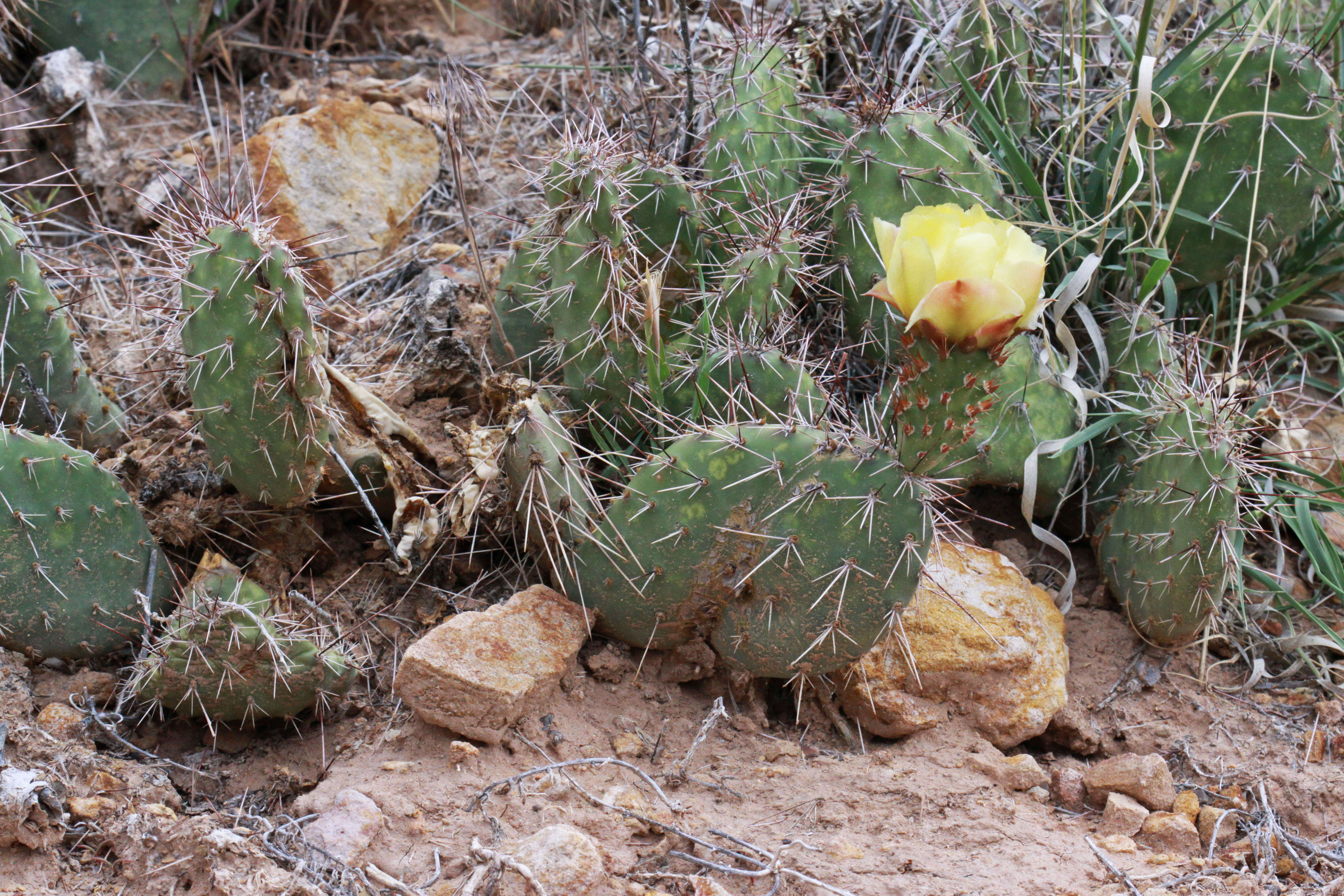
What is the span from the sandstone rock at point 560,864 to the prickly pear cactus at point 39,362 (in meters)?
1.38

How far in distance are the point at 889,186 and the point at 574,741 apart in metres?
1.39

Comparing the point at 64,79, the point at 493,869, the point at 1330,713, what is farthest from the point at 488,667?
the point at 64,79

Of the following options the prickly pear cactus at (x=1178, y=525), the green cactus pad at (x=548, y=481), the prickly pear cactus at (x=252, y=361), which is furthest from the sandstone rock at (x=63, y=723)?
the prickly pear cactus at (x=1178, y=525)

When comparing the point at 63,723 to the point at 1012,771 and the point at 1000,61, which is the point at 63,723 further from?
the point at 1000,61

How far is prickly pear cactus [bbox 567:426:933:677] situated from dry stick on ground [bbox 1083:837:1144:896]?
48 cm

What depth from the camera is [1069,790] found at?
1965mm

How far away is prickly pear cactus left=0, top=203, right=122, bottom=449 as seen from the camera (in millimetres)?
2170

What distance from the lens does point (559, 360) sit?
7.67 feet

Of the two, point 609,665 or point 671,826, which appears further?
point 609,665

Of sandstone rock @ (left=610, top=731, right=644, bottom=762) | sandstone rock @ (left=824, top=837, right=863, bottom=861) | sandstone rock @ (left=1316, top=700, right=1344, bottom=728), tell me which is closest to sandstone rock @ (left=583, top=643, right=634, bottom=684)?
sandstone rock @ (left=610, top=731, right=644, bottom=762)

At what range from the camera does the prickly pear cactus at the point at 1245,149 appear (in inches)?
102

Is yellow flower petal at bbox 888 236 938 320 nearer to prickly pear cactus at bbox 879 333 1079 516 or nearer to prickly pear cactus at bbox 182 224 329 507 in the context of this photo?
prickly pear cactus at bbox 879 333 1079 516

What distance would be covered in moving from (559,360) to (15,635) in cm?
115

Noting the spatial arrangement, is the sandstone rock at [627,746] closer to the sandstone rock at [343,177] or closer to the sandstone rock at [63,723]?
the sandstone rock at [63,723]
